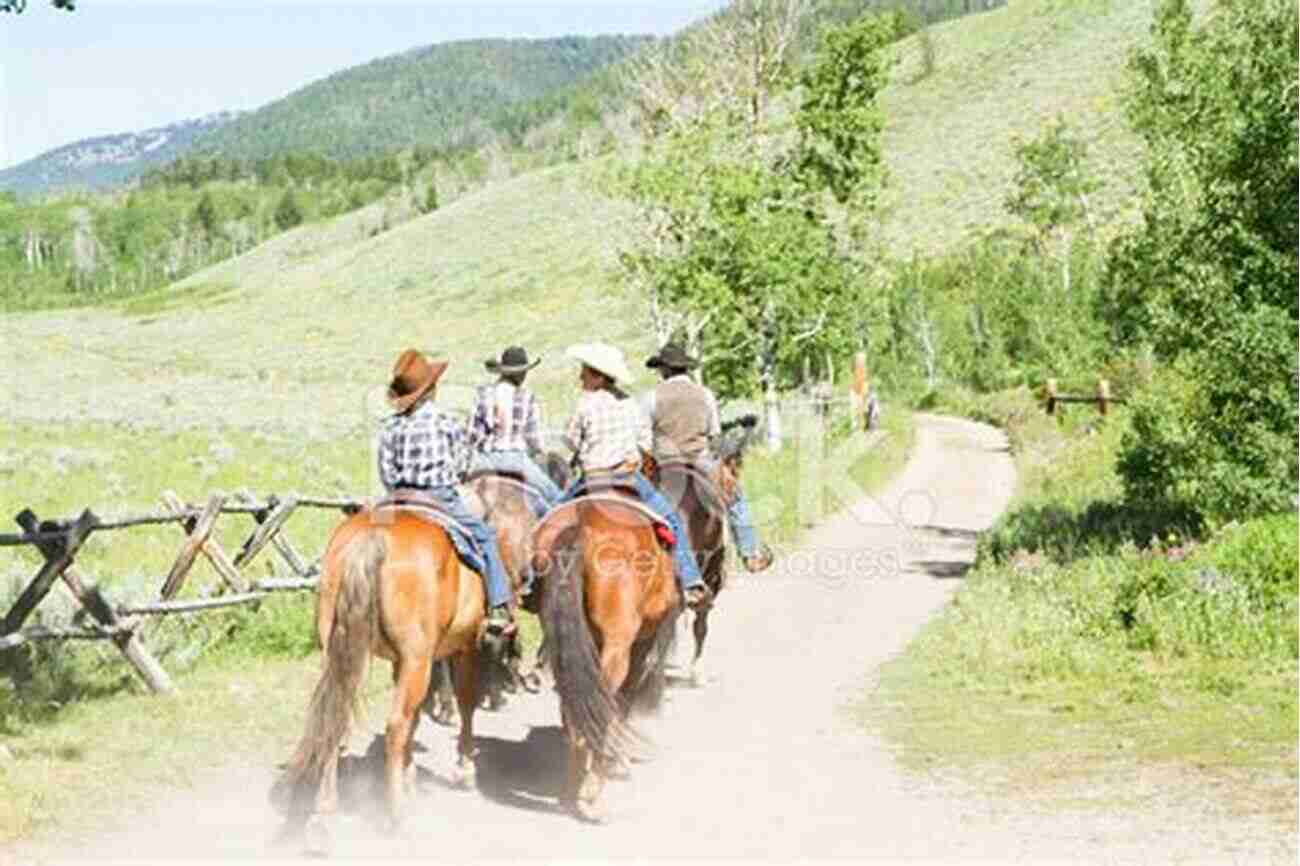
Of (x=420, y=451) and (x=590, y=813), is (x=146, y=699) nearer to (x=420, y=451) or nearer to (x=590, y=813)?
(x=420, y=451)

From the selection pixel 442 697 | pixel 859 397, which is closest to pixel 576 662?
pixel 442 697

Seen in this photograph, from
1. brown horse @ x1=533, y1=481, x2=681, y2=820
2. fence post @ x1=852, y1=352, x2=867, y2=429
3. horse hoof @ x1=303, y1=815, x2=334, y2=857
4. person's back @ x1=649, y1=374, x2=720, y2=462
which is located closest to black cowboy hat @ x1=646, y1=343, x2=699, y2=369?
person's back @ x1=649, y1=374, x2=720, y2=462

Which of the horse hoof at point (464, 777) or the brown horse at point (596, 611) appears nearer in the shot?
the brown horse at point (596, 611)

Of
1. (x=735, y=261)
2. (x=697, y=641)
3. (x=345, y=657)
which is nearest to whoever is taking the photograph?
(x=345, y=657)

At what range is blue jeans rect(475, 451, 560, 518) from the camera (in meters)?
11.9

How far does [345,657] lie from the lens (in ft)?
28.9

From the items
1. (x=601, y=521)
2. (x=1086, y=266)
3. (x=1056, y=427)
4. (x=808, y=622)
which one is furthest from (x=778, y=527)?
(x=1086, y=266)

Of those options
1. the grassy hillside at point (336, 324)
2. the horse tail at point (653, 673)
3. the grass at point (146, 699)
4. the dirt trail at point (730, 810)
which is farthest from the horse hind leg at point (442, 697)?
the grassy hillside at point (336, 324)

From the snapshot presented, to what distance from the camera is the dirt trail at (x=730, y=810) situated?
28.1ft

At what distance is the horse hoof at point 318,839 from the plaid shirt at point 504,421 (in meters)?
4.25

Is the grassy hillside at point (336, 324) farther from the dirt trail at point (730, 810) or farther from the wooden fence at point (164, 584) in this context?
the dirt trail at point (730, 810)

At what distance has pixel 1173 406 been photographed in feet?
58.1

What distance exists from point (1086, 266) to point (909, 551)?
36898 mm

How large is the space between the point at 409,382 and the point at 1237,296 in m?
10.4
